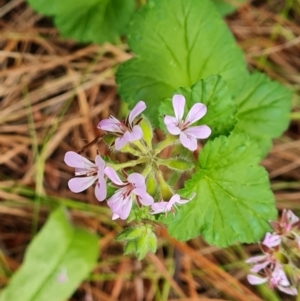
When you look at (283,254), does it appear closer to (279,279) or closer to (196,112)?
(279,279)

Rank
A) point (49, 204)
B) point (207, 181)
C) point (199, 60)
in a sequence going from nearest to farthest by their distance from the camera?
point (207, 181), point (199, 60), point (49, 204)

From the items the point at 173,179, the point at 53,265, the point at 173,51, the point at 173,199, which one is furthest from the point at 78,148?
the point at 173,199

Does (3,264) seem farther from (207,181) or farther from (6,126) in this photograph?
(207,181)

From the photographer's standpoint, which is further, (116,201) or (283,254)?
(283,254)

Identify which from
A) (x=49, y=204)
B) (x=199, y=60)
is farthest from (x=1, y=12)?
(x=199, y=60)

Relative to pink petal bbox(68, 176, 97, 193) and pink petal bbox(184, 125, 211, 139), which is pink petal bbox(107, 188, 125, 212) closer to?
pink petal bbox(68, 176, 97, 193)

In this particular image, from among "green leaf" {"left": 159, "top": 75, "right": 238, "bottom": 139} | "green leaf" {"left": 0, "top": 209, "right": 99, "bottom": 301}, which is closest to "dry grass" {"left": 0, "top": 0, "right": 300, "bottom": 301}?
"green leaf" {"left": 0, "top": 209, "right": 99, "bottom": 301}

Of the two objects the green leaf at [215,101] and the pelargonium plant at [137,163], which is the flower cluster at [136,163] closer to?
the pelargonium plant at [137,163]
